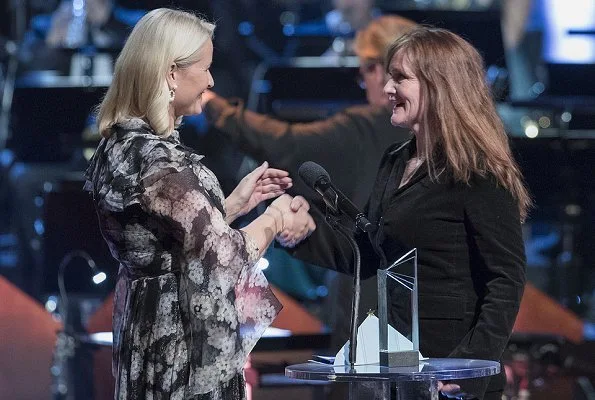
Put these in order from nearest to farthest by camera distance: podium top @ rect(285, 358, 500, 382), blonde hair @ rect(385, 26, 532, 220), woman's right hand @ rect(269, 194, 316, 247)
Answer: podium top @ rect(285, 358, 500, 382) < blonde hair @ rect(385, 26, 532, 220) < woman's right hand @ rect(269, 194, 316, 247)

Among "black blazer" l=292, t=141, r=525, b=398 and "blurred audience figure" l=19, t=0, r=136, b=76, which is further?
"blurred audience figure" l=19, t=0, r=136, b=76

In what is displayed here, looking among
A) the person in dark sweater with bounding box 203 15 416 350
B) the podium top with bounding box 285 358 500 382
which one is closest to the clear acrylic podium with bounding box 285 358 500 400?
the podium top with bounding box 285 358 500 382

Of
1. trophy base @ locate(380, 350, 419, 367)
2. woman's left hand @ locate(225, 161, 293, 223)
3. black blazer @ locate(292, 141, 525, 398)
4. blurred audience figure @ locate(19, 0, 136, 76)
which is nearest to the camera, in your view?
trophy base @ locate(380, 350, 419, 367)

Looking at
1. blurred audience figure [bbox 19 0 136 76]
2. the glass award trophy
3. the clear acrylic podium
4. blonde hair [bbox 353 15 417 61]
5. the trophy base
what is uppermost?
blurred audience figure [bbox 19 0 136 76]

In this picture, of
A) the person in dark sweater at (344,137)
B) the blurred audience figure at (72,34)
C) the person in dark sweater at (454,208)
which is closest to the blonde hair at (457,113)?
the person in dark sweater at (454,208)

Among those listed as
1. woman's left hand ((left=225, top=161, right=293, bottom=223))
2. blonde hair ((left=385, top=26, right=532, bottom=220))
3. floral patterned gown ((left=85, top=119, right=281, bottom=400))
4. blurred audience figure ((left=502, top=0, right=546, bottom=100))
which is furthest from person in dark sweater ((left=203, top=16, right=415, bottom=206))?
blurred audience figure ((left=502, top=0, right=546, bottom=100))

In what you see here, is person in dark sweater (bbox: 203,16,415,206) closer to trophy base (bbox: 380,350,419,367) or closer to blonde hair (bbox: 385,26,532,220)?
blonde hair (bbox: 385,26,532,220)

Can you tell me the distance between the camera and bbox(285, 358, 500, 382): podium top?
213cm

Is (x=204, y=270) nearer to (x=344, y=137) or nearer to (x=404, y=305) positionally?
(x=404, y=305)

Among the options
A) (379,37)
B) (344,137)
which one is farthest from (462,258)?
(344,137)

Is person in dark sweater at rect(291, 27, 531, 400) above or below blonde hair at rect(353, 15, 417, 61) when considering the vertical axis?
below

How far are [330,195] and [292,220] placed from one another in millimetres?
408

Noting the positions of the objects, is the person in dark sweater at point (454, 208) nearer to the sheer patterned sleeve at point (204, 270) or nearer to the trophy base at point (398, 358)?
the trophy base at point (398, 358)

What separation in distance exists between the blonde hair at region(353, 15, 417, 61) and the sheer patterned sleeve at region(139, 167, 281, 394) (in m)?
1.73
